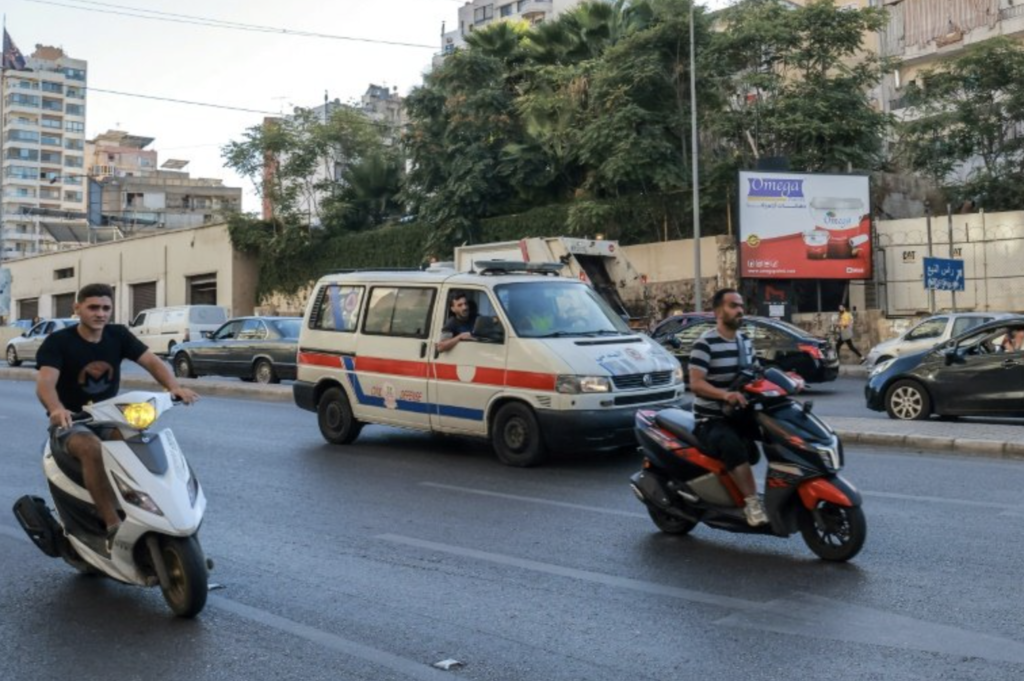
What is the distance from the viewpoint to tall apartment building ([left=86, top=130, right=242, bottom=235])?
8381 centimetres

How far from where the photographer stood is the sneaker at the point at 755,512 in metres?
6.80

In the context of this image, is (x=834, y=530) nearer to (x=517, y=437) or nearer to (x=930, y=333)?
(x=517, y=437)

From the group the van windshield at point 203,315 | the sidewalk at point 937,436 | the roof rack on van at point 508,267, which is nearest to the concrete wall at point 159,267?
the van windshield at point 203,315

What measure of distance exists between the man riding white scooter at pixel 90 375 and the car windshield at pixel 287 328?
16.7 metres

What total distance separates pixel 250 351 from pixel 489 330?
13312mm

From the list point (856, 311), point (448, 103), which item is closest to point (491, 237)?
point (448, 103)

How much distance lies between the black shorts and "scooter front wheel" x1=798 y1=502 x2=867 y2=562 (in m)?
0.51

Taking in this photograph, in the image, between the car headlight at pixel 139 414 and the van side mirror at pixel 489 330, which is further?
the van side mirror at pixel 489 330

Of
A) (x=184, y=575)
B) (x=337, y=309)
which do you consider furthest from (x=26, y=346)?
(x=184, y=575)

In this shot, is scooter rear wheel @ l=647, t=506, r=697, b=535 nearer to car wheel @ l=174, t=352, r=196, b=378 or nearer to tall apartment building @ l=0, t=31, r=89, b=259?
car wheel @ l=174, t=352, r=196, b=378

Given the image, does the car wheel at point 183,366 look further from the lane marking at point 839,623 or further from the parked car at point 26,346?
the lane marking at point 839,623

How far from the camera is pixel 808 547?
22.6ft

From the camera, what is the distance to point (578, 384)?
33.9 ft

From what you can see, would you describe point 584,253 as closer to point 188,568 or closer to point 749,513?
point 749,513
